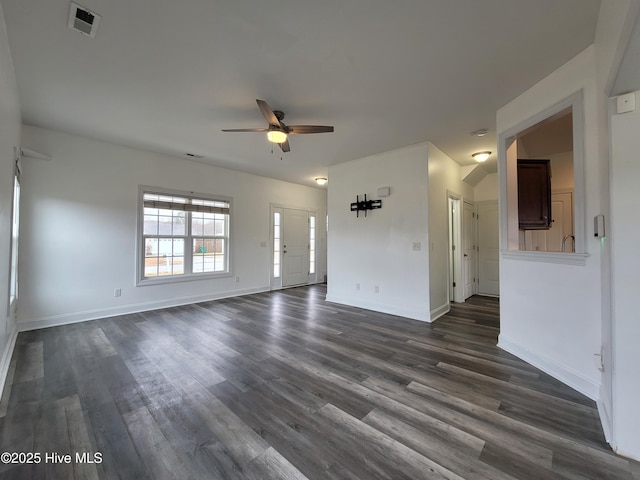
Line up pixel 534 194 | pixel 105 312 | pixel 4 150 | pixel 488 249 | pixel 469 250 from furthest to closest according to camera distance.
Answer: pixel 488 249
pixel 469 250
pixel 105 312
pixel 534 194
pixel 4 150

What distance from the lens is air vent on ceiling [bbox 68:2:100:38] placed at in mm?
1797

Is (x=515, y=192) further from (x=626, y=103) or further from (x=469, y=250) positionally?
(x=469, y=250)

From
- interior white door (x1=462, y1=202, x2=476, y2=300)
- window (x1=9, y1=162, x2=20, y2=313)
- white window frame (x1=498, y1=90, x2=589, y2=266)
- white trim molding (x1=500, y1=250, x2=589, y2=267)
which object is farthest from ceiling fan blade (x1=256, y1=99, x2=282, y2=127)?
interior white door (x1=462, y1=202, x2=476, y2=300)

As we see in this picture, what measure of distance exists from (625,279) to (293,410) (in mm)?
2208

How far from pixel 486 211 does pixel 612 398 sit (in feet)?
16.3

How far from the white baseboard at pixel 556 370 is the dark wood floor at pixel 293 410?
0.08 m

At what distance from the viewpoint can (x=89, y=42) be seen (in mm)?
2090

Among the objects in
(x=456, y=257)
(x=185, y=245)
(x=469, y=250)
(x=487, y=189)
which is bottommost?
(x=456, y=257)

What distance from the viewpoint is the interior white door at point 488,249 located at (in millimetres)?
5723

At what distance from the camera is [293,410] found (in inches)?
74.7

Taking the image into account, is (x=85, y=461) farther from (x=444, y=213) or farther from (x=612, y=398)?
(x=444, y=213)

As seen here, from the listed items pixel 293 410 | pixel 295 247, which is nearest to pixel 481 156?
pixel 295 247

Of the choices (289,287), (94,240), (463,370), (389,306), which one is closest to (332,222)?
(389,306)

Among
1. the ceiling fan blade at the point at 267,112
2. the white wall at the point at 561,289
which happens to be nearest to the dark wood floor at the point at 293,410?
the white wall at the point at 561,289
